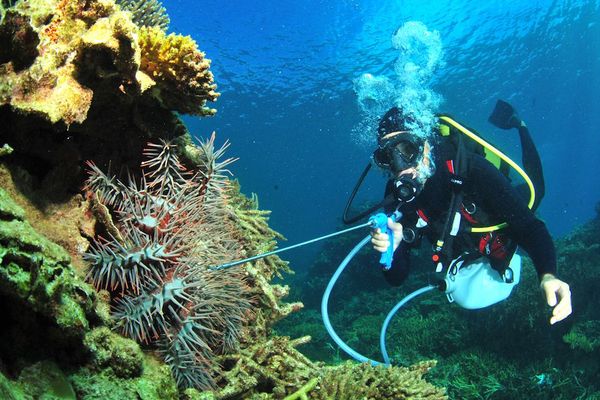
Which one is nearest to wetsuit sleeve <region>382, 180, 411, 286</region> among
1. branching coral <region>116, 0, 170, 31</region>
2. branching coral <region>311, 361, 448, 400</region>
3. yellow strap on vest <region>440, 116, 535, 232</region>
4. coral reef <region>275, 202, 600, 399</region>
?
yellow strap on vest <region>440, 116, 535, 232</region>

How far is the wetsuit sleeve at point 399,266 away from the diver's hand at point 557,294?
1.83 metres

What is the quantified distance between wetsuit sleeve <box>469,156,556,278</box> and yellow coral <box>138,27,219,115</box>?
10.4 feet

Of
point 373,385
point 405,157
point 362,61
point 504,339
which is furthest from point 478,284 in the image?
point 362,61

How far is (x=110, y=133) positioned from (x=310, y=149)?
197ft

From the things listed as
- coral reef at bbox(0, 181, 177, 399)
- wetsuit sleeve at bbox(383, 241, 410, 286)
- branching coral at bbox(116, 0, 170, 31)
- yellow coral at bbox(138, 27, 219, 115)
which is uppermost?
branching coral at bbox(116, 0, 170, 31)

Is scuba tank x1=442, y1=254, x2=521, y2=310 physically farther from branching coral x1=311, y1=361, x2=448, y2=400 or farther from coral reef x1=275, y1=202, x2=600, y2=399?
coral reef x1=275, y1=202, x2=600, y2=399

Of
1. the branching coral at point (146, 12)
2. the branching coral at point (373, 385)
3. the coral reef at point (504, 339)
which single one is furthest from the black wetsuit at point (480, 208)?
the coral reef at point (504, 339)

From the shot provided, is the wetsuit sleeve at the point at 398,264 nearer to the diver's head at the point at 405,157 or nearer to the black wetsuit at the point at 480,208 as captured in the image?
the black wetsuit at the point at 480,208

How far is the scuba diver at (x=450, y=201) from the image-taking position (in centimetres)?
407

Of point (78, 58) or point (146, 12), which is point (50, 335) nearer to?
point (78, 58)

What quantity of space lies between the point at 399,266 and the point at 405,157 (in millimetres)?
1554

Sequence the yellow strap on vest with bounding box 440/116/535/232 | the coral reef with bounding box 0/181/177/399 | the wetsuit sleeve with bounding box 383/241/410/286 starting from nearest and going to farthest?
the coral reef with bounding box 0/181/177/399 < the yellow strap on vest with bounding box 440/116/535/232 < the wetsuit sleeve with bounding box 383/241/410/286

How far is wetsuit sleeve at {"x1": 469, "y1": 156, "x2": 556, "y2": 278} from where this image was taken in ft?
12.0

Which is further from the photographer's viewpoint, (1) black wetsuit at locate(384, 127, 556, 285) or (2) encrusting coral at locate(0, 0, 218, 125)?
(1) black wetsuit at locate(384, 127, 556, 285)
